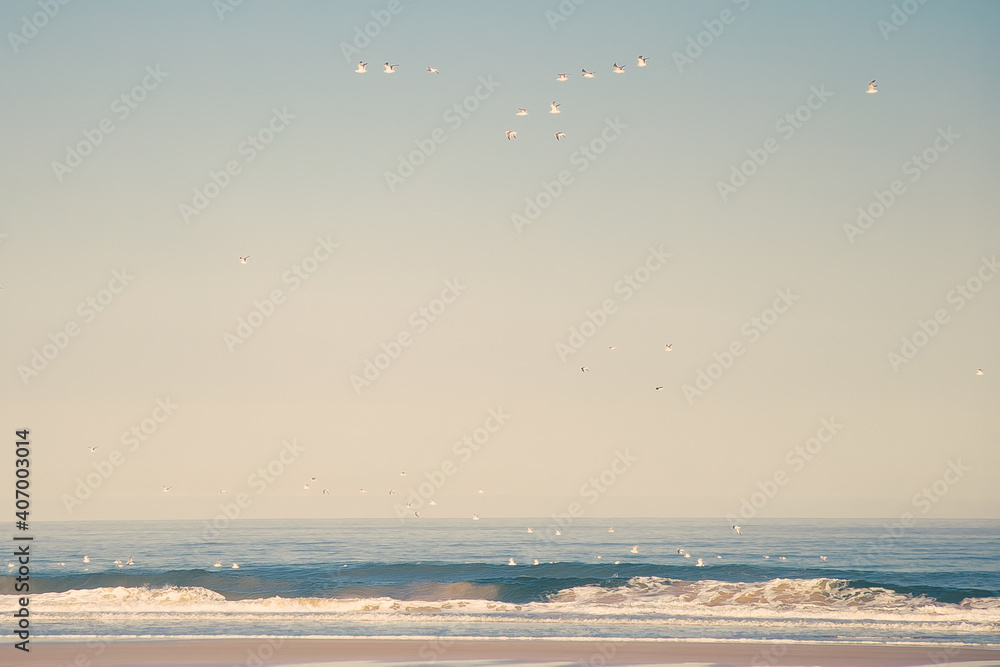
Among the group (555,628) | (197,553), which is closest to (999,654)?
(555,628)

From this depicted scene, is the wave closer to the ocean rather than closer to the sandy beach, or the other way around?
the ocean

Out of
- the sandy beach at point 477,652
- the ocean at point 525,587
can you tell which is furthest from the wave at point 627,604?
the sandy beach at point 477,652

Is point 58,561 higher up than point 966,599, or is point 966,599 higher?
point 58,561

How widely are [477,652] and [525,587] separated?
15533 millimetres

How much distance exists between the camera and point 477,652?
19922 mm

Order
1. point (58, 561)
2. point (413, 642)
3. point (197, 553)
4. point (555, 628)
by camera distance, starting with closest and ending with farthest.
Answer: point (413, 642) < point (555, 628) < point (58, 561) < point (197, 553)

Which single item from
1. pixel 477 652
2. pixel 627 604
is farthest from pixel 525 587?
pixel 477 652

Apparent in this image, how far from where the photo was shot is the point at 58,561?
45.4 metres

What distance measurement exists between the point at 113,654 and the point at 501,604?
13.4 metres

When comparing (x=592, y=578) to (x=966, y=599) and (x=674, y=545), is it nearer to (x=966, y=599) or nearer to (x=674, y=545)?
(x=966, y=599)

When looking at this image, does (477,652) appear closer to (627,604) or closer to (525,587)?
(627,604)

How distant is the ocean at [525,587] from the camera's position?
2414 centimetres

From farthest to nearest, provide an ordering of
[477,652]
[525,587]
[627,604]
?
1. [525,587]
2. [627,604]
3. [477,652]

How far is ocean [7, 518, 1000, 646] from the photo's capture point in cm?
2414
